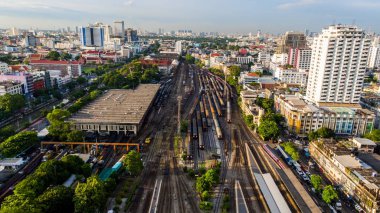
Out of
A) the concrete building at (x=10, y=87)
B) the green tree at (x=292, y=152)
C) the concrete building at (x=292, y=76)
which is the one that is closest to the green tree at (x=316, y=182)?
the green tree at (x=292, y=152)

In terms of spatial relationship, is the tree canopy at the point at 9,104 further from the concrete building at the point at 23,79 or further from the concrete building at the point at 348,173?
the concrete building at the point at 348,173

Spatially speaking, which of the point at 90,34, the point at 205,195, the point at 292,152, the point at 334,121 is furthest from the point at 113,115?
the point at 90,34

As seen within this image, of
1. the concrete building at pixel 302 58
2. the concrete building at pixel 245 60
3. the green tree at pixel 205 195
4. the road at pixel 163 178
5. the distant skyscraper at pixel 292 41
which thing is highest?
the distant skyscraper at pixel 292 41

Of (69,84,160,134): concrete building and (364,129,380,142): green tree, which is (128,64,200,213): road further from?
(364,129,380,142): green tree

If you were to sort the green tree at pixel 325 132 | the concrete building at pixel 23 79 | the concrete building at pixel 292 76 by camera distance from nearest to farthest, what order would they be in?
the green tree at pixel 325 132 → the concrete building at pixel 23 79 → the concrete building at pixel 292 76

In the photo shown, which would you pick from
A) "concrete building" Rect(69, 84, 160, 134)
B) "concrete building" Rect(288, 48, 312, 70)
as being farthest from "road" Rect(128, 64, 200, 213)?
"concrete building" Rect(288, 48, 312, 70)

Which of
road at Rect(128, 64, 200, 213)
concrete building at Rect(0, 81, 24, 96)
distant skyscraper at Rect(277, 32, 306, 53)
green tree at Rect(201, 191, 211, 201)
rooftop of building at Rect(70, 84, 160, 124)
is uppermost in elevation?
distant skyscraper at Rect(277, 32, 306, 53)
